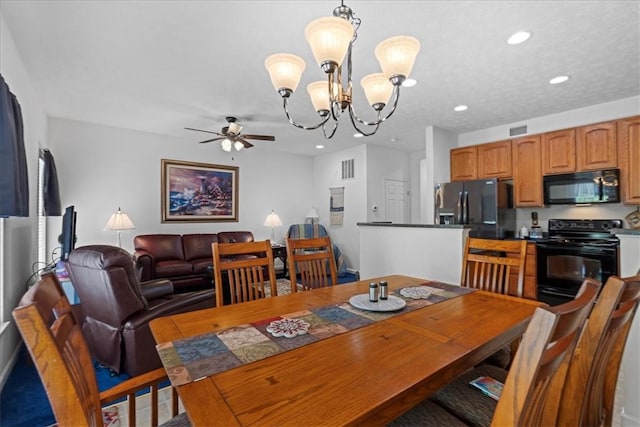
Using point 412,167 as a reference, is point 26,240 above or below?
below

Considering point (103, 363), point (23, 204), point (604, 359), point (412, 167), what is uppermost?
point (412, 167)

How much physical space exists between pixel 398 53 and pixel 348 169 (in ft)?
15.5

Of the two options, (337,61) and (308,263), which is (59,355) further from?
(308,263)

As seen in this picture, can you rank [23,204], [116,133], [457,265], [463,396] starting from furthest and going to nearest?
1. [116,133]
2. [457,265]
3. [23,204]
4. [463,396]

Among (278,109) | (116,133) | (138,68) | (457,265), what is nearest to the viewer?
(138,68)

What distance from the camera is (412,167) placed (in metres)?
6.80

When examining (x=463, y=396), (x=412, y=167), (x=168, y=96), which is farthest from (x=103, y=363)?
(x=412, y=167)

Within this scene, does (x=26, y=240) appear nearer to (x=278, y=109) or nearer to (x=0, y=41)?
(x=0, y=41)

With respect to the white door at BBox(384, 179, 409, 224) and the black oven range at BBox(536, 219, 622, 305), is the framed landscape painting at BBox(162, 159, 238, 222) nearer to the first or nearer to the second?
the white door at BBox(384, 179, 409, 224)

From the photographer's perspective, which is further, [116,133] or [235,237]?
[235,237]

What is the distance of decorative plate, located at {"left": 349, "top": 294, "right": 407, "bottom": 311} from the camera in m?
1.51

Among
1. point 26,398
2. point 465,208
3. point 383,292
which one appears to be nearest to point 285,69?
point 383,292

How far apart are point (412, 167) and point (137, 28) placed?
5.73 m

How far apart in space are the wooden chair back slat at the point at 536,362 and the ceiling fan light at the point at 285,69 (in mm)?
1550
